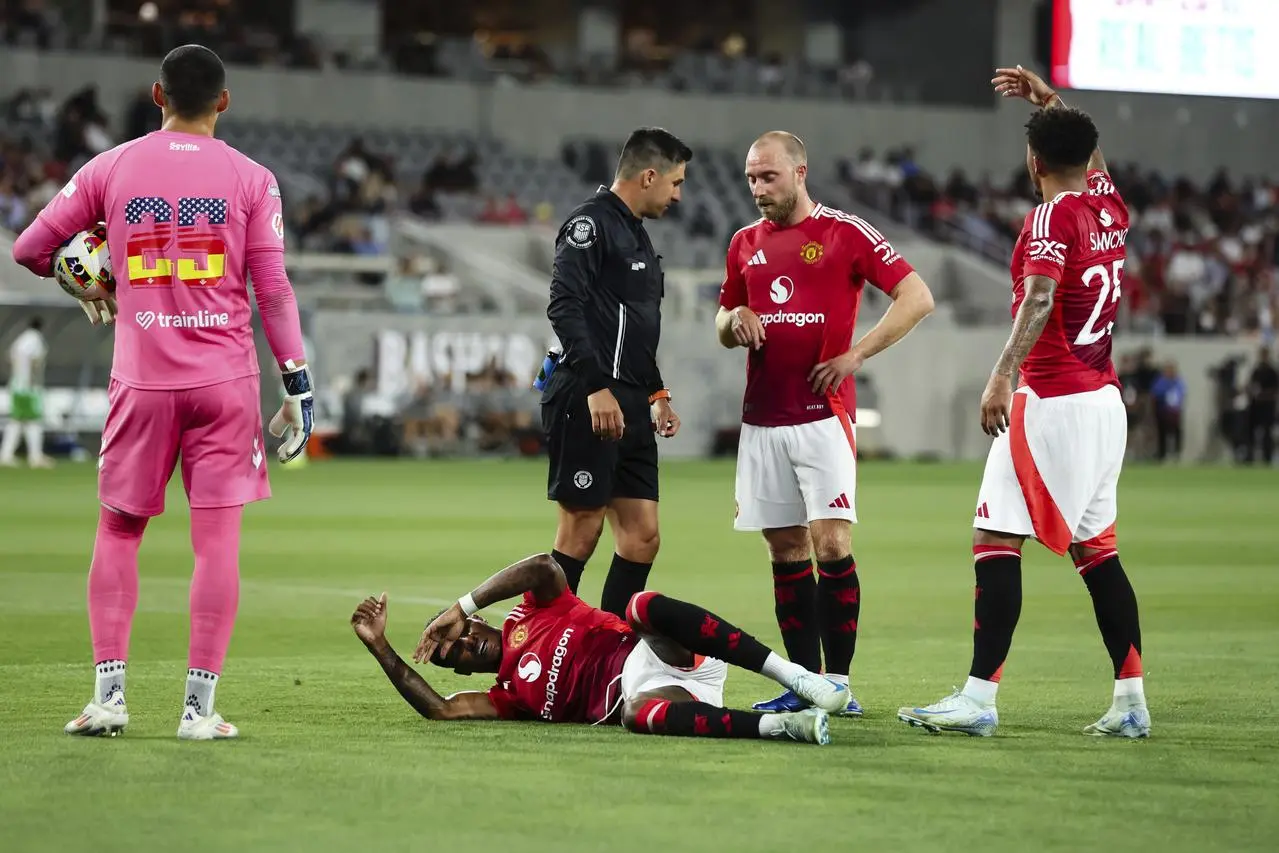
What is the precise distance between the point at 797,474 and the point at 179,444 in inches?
100

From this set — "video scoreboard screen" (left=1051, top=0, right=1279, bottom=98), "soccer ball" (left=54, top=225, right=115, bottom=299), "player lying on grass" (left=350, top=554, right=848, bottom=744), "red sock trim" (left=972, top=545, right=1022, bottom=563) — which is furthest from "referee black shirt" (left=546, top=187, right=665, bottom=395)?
"video scoreboard screen" (left=1051, top=0, right=1279, bottom=98)

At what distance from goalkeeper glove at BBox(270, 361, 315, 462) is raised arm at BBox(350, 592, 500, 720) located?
0.69 metres

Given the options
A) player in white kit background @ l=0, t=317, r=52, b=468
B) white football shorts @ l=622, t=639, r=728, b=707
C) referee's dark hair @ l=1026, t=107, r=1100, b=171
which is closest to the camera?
white football shorts @ l=622, t=639, r=728, b=707

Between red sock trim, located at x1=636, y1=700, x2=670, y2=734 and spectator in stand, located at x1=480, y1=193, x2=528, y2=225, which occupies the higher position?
spectator in stand, located at x1=480, y1=193, x2=528, y2=225

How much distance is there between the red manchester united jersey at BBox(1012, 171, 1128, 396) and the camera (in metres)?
7.17

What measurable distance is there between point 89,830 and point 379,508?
15.2 meters

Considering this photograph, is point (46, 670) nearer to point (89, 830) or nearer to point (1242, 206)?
point (89, 830)

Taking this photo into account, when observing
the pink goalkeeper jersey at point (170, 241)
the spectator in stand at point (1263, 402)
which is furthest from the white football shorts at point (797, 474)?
the spectator in stand at point (1263, 402)

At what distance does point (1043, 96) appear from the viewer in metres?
7.82

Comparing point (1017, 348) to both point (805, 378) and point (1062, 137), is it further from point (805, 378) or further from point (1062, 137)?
point (805, 378)

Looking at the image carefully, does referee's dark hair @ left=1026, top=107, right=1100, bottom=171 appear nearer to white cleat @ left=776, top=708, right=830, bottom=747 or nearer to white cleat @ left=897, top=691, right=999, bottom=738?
white cleat @ left=897, top=691, right=999, bottom=738

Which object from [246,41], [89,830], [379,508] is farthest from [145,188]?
[246,41]

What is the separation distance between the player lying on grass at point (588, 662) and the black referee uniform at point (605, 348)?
83 cm

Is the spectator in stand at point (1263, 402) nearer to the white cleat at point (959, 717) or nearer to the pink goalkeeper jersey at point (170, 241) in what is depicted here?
the white cleat at point (959, 717)
